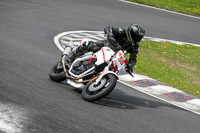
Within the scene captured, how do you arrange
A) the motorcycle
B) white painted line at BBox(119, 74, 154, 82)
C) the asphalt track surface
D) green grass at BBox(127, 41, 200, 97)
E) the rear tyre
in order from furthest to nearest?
green grass at BBox(127, 41, 200, 97)
white painted line at BBox(119, 74, 154, 82)
the rear tyre
the motorcycle
the asphalt track surface

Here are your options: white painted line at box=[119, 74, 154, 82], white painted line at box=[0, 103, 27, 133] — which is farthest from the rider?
white painted line at box=[0, 103, 27, 133]

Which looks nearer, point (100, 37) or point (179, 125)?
point (179, 125)

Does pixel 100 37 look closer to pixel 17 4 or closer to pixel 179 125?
pixel 17 4

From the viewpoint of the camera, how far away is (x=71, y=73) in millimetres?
8062

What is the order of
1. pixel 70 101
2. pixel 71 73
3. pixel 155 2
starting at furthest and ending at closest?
pixel 155 2 < pixel 71 73 < pixel 70 101

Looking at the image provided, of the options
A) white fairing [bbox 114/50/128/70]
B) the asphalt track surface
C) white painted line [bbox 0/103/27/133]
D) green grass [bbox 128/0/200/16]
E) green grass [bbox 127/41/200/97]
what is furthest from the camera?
green grass [bbox 128/0/200/16]

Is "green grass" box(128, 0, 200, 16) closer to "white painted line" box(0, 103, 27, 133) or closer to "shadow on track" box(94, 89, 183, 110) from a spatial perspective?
"shadow on track" box(94, 89, 183, 110)

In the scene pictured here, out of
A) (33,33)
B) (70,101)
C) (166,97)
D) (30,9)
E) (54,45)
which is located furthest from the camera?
(30,9)

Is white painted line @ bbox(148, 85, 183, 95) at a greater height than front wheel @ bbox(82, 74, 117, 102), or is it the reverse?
front wheel @ bbox(82, 74, 117, 102)

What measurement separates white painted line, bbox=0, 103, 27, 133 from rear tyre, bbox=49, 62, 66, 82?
2.24 meters

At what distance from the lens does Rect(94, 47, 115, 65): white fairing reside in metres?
7.48

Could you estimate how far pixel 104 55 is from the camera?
752cm

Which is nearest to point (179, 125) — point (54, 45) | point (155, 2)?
point (54, 45)

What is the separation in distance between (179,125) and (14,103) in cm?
321
